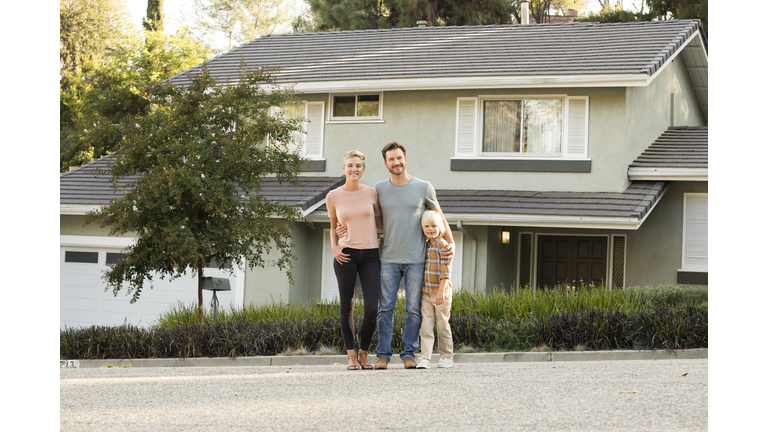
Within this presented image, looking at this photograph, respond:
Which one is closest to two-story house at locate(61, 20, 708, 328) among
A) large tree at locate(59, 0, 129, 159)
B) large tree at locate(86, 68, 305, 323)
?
large tree at locate(86, 68, 305, 323)

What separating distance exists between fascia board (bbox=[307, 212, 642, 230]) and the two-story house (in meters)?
0.03

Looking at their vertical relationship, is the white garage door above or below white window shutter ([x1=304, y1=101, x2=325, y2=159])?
below

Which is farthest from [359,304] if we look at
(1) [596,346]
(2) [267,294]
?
(1) [596,346]

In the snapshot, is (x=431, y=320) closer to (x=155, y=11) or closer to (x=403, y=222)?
(x=403, y=222)

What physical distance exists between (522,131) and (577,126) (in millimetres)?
1135

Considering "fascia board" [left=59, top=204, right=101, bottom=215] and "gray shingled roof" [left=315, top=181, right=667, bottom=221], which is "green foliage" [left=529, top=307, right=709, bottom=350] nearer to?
"gray shingled roof" [left=315, top=181, right=667, bottom=221]

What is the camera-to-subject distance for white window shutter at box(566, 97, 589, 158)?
1562 cm

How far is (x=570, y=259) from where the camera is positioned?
1817cm

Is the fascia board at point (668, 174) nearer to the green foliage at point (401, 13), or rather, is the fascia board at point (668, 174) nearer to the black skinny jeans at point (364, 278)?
the black skinny jeans at point (364, 278)

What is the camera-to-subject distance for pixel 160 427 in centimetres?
497

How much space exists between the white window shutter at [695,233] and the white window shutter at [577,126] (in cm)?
260

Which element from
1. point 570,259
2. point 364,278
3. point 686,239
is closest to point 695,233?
point 686,239
